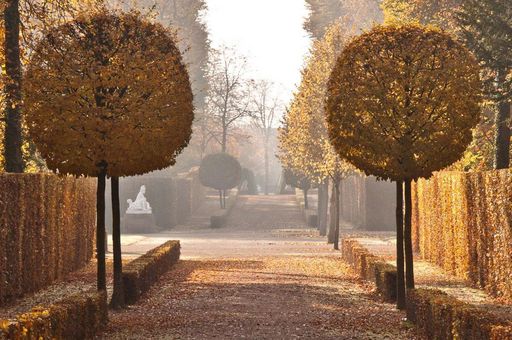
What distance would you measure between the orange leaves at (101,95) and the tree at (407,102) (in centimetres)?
333

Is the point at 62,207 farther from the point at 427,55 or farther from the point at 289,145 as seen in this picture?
the point at 289,145

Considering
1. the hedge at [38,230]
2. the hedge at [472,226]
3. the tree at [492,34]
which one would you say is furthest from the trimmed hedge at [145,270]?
the tree at [492,34]

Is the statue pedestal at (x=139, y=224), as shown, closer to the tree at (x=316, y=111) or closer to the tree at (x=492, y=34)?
the tree at (x=316, y=111)

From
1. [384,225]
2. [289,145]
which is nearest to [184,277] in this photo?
[289,145]

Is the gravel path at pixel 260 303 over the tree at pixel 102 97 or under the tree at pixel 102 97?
under

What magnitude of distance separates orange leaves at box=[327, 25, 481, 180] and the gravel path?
2.83 m

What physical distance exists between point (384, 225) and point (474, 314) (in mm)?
40954

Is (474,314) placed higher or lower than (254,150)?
lower

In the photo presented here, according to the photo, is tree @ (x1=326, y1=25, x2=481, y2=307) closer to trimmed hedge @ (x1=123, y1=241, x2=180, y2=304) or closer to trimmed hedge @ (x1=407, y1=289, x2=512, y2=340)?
trimmed hedge @ (x1=407, y1=289, x2=512, y2=340)

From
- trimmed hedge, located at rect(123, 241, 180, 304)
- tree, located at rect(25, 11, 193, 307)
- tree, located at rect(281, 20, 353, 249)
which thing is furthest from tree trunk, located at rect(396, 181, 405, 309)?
tree, located at rect(281, 20, 353, 249)

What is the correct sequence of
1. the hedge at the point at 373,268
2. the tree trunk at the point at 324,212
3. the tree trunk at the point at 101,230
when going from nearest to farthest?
1. the tree trunk at the point at 101,230
2. the hedge at the point at 373,268
3. the tree trunk at the point at 324,212

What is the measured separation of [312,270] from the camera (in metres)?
26.9

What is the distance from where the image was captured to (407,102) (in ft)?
55.4

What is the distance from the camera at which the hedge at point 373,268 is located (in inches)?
751
